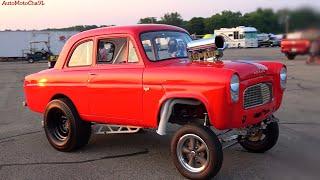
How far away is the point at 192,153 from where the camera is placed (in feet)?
16.6

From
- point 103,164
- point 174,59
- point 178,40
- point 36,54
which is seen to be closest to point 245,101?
point 174,59

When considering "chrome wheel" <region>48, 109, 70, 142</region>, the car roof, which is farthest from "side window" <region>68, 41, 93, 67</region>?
"chrome wheel" <region>48, 109, 70, 142</region>

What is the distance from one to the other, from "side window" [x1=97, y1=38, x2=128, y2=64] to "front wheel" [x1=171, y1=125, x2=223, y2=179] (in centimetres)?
155

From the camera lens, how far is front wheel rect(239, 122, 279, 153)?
6.03 meters

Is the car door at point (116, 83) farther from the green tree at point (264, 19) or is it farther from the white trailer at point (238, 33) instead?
the green tree at point (264, 19)

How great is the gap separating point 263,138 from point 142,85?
6.24 ft

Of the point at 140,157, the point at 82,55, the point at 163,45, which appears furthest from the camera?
the point at 82,55

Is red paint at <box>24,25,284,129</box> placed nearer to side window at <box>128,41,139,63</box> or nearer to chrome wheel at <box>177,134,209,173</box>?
side window at <box>128,41,139,63</box>

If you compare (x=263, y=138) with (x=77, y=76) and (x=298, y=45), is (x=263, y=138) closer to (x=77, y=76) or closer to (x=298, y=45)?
(x=77, y=76)

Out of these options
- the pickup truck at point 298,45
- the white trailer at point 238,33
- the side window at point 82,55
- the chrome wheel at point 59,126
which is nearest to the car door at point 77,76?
the side window at point 82,55

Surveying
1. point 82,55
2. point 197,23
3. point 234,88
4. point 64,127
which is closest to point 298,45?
point 197,23

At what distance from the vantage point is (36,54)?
4725cm

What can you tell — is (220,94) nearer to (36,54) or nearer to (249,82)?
(249,82)

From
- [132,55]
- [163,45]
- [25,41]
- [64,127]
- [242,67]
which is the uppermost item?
[25,41]
